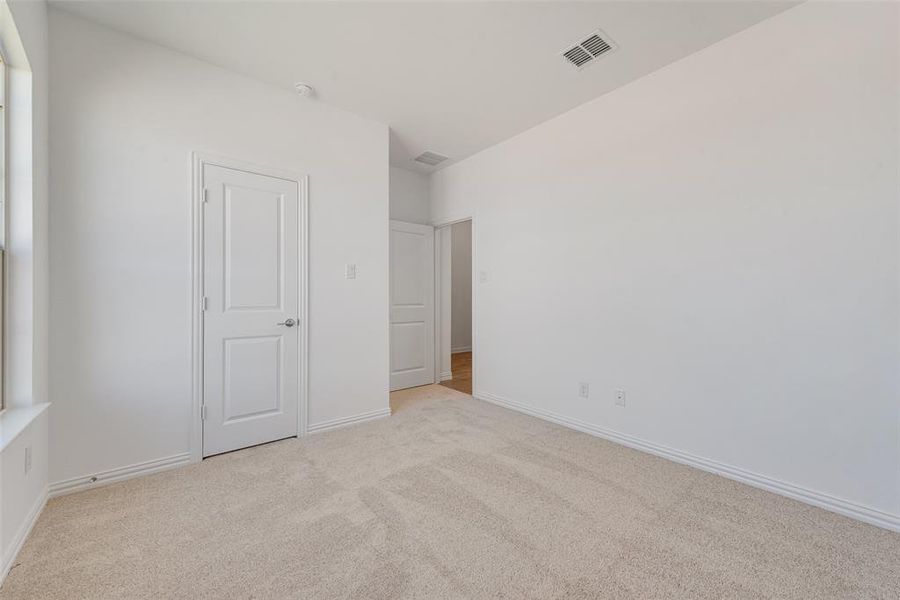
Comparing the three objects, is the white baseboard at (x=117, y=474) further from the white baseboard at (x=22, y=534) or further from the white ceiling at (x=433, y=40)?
the white ceiling at (x=433, y=40)

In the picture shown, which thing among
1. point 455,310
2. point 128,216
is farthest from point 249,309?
point 455,310

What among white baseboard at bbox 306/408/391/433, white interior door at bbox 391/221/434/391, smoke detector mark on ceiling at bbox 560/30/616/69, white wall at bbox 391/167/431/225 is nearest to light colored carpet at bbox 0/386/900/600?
white baseboard at bbox 306/408/391/433

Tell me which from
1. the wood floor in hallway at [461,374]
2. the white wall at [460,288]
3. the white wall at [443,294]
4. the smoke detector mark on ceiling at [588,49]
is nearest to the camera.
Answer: the smoke detector mark on ceiling at [588,49]

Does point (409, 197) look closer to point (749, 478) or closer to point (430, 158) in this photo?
point (430, 158)

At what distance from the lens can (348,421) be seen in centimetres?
310

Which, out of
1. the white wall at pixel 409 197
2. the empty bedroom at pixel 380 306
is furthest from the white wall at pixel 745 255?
the white wall at pixel 409 197

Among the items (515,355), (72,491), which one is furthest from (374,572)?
(515,355)

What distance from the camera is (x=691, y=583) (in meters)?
1.39

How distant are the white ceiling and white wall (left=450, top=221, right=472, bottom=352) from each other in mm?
4029

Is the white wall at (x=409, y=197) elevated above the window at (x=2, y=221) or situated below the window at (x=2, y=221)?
above

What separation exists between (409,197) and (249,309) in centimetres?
250

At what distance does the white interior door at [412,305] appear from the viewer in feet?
14.1

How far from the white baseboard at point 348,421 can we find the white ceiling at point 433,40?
266 centimetres

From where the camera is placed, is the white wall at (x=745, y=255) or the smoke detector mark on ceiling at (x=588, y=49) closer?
the white wall at (x=745, y=255)
